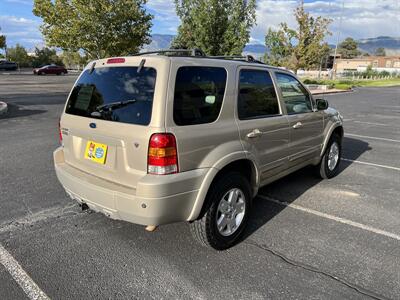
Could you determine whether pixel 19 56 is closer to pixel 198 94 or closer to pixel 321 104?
pixel 321 104

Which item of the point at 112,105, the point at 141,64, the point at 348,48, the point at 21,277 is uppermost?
the point at 348,48

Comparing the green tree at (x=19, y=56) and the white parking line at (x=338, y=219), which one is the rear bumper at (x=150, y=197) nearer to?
the white parking line at (x=338, y=219)

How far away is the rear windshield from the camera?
2.88m

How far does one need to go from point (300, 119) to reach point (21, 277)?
3506mm

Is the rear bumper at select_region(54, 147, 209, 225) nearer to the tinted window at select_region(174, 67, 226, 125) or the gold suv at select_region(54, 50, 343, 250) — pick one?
the gold suv at select_region(54, 50, 343, 250)

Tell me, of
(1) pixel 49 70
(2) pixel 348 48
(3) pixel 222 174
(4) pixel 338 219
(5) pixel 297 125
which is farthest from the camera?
(2) pixel 348 48

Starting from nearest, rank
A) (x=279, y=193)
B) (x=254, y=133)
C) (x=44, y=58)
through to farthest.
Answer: (x=254, y=133), (x=279, y=193), (x=44, y=58)

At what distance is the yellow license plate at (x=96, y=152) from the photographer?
3100mm

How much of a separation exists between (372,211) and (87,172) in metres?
3.47

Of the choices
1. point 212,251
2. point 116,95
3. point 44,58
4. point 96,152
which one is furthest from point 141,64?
point 44,58

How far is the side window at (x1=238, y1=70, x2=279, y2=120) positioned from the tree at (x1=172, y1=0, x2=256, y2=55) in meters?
17.5

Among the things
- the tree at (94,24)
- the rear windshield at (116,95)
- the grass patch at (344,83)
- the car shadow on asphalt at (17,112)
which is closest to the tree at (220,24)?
the tree at (94,24)

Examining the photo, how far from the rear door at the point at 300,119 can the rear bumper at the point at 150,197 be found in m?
1.80

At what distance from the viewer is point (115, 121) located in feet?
9.90
